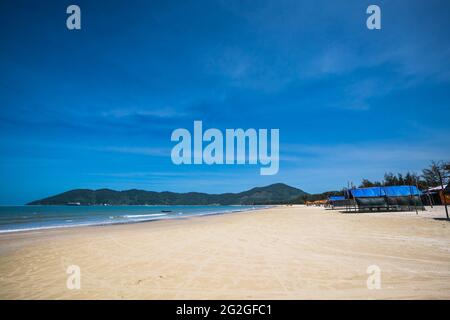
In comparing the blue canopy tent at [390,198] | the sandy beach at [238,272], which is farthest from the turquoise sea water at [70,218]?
the blue canopy tent at [390,198]

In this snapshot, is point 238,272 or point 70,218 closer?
point 238,272

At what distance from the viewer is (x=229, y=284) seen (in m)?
5.18

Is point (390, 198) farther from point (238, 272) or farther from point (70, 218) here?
point (70, 218)

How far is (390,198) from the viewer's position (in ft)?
107

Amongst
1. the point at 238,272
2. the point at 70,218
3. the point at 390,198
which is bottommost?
the point at 70,218

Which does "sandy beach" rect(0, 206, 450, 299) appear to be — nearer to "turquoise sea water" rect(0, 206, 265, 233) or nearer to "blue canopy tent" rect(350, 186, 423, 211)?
"turquoise sea water" rect(0, 206, 265, 233)

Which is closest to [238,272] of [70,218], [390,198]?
[390,198]

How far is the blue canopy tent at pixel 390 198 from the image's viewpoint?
32194 mm

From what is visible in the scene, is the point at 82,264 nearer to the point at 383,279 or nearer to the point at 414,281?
the point at 383,279

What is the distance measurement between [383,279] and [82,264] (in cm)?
771

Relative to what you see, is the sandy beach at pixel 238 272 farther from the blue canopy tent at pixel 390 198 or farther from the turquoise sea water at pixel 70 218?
the blue canopy tent at pixel 390 198

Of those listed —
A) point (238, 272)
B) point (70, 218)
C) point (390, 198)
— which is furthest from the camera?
point (70, 218)
